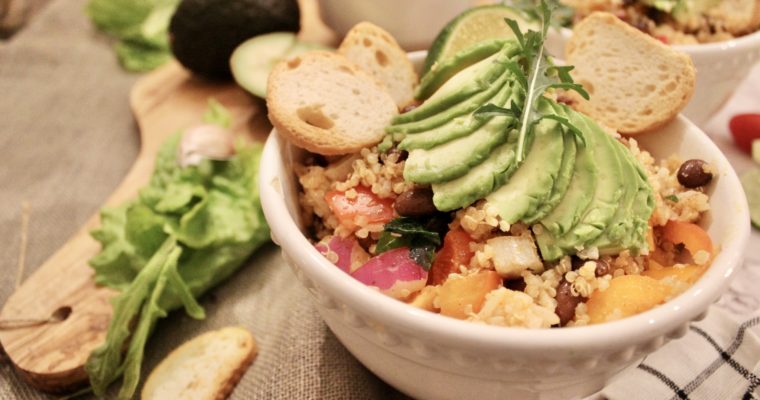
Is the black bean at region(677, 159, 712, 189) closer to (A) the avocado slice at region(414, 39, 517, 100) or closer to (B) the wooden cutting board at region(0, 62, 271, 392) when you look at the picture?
(A) the avocado slice at region(414, 39, 517, 100)

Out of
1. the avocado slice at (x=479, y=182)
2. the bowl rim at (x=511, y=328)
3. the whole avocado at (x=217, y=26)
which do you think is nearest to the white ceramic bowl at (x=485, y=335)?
the bowl rim at (x=511, y=328)

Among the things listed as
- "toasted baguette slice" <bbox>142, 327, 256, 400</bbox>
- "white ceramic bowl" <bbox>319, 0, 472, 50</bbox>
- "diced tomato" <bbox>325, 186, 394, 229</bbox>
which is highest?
"diced tomato" <bbox>325, 186, 394, 229</bbox>

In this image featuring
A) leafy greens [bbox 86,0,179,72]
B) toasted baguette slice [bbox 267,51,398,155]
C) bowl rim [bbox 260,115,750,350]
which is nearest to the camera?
bowl rim [bbox 260,115,750,350]

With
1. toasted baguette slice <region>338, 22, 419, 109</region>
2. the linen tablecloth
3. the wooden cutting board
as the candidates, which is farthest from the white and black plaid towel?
the wooden cutting board

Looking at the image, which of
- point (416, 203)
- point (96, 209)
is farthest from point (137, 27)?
point (416, 203)

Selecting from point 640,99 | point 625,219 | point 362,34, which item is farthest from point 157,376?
point 640,99

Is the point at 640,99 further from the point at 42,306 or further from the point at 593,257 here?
the point at 42,306

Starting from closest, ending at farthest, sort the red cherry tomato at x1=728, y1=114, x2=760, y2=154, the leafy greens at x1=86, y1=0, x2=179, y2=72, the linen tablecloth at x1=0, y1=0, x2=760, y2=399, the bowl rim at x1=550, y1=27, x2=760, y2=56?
the linen tablecloth at x1=0, y1=0, x2=760, y2=399 < the bowl rim at x1=550, y1=27, x2=760, y2=56 < the red cherry tomato at x1=728, y1=114, x2=760, y2=154 < the leafy greens at x1=86, y1=0, x2=179, y2=72
